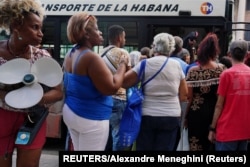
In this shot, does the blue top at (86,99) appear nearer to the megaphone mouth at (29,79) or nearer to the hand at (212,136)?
the megaphone mouth at (29,79)

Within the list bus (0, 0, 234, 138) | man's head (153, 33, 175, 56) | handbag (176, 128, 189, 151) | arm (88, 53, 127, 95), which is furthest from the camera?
bus (0, 0, 234, 138)

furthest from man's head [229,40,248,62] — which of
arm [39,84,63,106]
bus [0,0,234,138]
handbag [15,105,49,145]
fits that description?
bus [0,0,234,138]

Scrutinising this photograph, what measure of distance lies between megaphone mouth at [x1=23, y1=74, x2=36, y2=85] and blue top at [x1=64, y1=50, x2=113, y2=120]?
0.53 metres

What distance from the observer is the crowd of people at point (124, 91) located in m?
2.70

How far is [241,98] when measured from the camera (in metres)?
3.99

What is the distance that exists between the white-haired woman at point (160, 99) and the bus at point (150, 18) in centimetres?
279

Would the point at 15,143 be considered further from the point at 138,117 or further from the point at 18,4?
the point at 138,117

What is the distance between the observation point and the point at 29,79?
2.61 metres

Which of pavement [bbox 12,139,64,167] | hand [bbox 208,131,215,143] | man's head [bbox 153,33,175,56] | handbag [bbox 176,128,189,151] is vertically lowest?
pavement [bbox 12,139,64,167]

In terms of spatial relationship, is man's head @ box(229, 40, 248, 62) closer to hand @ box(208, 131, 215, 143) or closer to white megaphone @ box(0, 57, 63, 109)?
hand @ box(208, 131, 215, 143)

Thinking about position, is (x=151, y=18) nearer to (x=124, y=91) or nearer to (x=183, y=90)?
(x=124, y=91)

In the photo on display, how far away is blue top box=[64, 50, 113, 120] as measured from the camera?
308 centimetres

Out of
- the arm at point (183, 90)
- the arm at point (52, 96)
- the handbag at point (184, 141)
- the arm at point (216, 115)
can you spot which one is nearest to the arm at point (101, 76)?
the arm at point (52, 96)

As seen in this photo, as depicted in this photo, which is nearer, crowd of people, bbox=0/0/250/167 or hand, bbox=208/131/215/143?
crowd of people, bbox=0/0/250/167
